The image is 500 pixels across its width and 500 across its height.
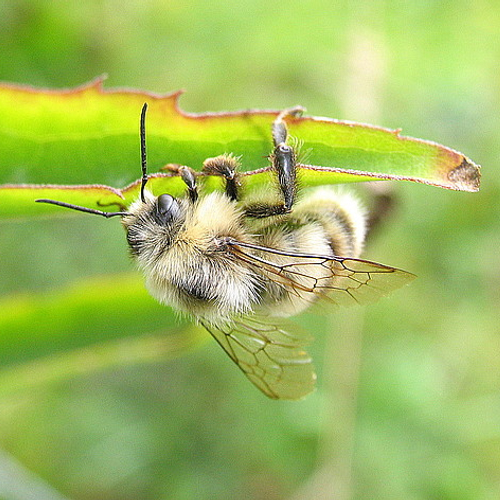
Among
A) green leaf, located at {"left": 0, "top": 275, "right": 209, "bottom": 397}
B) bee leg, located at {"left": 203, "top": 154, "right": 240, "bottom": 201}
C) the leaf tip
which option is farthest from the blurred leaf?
the leaf tip

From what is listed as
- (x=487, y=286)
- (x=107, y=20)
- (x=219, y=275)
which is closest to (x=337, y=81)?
(x=107, y=20)

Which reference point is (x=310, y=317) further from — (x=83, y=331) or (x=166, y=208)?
(x=166, y=208)

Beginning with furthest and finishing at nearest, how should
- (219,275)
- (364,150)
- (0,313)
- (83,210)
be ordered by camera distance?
(0,313) < (219,275) < (83,210) < (364,150)

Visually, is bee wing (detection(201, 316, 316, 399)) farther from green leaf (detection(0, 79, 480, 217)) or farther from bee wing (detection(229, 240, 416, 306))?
green leaf (detection(0, 79, 480, 217))

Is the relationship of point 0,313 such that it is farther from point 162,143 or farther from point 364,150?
point 364,150

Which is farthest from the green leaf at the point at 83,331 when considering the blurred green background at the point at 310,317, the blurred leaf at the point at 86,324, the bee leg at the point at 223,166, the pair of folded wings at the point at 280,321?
the blurred green background at the point at 310,317

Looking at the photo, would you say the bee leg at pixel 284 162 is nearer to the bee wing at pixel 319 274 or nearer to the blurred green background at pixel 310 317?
the bee wing at pixel 319 274

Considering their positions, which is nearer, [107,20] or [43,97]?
[43,97]
